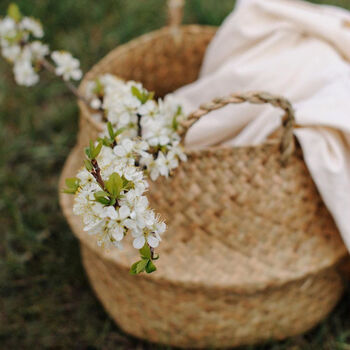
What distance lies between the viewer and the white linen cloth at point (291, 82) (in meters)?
0.86

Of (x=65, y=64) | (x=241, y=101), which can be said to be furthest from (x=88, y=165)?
(x=65, y=64)

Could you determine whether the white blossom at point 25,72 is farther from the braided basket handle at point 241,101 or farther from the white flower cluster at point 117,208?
the white flower cluster at point 117,208

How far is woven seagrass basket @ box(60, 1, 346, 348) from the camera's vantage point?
0.85 m

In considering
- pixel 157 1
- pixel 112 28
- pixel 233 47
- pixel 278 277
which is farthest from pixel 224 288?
pixel 157 1

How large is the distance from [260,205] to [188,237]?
0.49ft

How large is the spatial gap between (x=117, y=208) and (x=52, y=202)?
3.06 ft

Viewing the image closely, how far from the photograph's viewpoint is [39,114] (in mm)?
1602

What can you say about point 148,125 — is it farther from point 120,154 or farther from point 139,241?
point 139,241

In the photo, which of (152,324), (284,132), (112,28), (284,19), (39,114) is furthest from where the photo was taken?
(112,28)

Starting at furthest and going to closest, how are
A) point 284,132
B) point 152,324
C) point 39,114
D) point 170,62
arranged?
point 39,114
point 170,62
point 152,324
point 284,132

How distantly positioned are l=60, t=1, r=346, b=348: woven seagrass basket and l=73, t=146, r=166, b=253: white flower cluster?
0.34m

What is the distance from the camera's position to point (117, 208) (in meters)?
0.49

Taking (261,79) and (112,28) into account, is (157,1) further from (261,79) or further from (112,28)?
(261,79)

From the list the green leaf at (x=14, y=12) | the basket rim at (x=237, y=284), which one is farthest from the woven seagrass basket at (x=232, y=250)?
the green leaf at (x=14, y=12)
